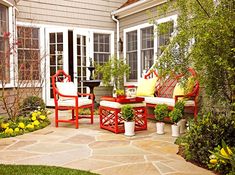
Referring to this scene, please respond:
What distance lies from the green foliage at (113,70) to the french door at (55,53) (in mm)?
1152

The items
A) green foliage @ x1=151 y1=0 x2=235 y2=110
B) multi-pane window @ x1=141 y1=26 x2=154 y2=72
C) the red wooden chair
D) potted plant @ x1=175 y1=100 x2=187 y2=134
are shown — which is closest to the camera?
green foliage @ x1=151 y1=0 x2=235 y2=110

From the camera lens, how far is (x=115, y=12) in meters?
9.45

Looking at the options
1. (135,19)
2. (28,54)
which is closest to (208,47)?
(28,54)

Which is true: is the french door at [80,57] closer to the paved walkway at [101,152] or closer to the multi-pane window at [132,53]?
the multi-pane window at [132,53]

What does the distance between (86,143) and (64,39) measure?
Result: 5022 millimetres

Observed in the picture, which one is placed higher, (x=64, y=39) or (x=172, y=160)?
(x=64, y=39)

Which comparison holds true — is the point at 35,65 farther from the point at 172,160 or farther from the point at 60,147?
the point at 172,160

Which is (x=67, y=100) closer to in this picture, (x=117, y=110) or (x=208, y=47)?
(x=117, y=110)

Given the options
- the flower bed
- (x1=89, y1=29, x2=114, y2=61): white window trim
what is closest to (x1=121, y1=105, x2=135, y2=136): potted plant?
the flower bed

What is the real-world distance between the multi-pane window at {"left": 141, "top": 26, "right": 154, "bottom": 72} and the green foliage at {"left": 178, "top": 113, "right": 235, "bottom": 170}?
5.13m

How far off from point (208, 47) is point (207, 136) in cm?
103

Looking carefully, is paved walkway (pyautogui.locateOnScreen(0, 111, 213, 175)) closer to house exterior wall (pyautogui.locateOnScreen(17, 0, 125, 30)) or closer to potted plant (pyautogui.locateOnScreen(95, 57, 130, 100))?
potted plant (pyautogui.locateOnScreen(95, 57, 130, 100))

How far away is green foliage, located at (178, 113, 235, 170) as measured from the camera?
308 centimetres

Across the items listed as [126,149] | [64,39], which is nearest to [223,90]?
[126,149]
